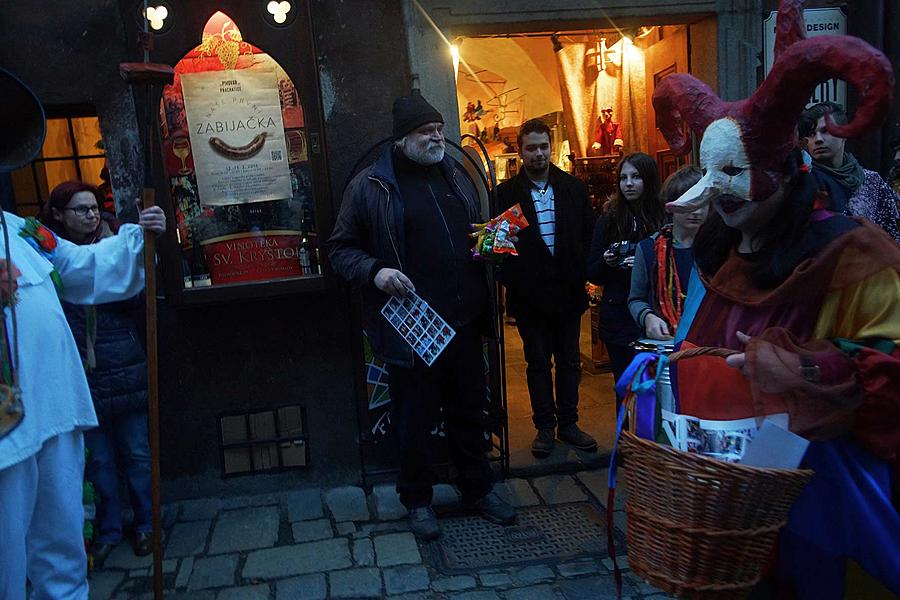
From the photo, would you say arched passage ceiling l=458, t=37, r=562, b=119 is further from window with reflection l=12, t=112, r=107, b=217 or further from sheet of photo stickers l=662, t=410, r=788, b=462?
sheet of photo stickers l=662, t=410, r=788, b=462

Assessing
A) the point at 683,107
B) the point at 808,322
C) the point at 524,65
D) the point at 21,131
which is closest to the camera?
the point at 808,322

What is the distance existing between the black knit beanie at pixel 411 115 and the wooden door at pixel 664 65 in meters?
1.78

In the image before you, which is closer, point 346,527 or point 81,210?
point 81,210

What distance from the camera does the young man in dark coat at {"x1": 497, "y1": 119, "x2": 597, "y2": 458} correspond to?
15.1ft

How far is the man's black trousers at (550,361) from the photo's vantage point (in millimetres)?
4680

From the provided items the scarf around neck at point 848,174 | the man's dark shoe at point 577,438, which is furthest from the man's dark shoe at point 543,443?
the scarf around neck at point 848,174

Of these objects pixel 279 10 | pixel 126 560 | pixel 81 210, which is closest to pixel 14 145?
pixel 81 210

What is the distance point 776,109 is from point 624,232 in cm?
236

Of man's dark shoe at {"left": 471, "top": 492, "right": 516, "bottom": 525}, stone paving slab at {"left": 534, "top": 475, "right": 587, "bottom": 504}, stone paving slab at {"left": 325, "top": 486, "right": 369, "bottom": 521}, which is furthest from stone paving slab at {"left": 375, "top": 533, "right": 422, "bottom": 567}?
stone paving slab at {"left": 534, "top": 475, "right": 587, "bottom": 504}

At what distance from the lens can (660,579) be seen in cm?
174

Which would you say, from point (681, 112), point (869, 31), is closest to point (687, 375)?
point (681, 112)

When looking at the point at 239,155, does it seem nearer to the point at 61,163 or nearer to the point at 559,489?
the point at 61,163

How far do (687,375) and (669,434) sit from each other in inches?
6.4

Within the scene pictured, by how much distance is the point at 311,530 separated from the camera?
4008 millimetres
